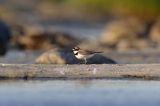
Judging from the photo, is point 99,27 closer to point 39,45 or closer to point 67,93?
point 39,45

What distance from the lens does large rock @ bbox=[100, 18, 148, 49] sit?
25922 millimetres

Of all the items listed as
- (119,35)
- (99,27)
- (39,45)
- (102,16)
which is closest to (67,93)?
(39,45)

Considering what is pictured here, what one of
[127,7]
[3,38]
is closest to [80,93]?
[3,38]

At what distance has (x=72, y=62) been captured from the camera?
595 inches

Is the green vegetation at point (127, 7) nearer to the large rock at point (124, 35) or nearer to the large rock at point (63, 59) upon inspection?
the large rock at point (124, 35)

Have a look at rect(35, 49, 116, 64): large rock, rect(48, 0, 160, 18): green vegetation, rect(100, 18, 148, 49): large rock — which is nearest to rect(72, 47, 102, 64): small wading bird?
rect(35, 49, 116, 64): large rock

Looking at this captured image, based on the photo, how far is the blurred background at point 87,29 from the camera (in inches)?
950

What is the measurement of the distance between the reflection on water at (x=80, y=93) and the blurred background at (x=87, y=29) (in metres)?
5.77

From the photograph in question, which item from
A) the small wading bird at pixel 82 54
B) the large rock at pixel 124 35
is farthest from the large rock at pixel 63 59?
the large rock at pixel 124 35

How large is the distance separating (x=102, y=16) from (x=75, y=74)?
30474mm

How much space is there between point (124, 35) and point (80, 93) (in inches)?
629

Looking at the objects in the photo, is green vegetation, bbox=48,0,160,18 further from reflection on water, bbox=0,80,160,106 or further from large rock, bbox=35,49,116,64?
reflection on water, bbox=0,80,160,106

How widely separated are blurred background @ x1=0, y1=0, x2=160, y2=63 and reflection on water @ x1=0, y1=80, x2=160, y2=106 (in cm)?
577

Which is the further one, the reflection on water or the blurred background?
the blurred background
